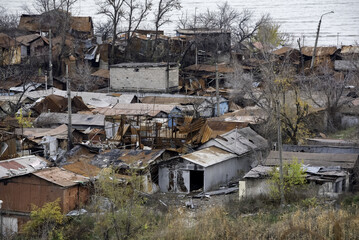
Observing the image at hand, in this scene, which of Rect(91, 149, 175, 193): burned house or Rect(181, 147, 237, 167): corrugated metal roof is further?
Rect(181, 147, 237, 167): corrugated metal roof

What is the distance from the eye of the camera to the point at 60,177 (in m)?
19.3

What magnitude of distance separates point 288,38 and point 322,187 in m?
40.7

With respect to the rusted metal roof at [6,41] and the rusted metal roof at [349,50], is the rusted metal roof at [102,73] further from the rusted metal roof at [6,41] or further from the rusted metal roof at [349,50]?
the rusted metal roof at [349,50]

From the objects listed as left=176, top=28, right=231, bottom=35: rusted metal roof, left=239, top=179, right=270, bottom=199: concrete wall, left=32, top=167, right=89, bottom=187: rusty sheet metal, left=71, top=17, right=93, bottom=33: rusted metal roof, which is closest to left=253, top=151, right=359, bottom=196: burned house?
left=239, top=179, right=270, bottom=199: concrete wall

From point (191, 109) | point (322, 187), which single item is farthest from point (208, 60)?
point (322, 187)

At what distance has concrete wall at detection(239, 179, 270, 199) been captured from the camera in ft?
63.2

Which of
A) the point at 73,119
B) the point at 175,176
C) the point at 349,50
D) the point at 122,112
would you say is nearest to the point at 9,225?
the point at 175,176

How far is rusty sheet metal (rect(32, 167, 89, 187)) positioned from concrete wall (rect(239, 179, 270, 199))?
491 cm

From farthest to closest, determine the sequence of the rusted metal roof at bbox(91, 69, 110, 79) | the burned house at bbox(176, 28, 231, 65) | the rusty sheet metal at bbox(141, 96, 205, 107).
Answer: the burned house at bbox(176, 28, 231, 65)
the rusted metal roof at bbox(91, 69, 110, 79)
the rusty sheet metal at bbox(141, 96, 205, 107)

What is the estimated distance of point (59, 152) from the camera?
2436cm

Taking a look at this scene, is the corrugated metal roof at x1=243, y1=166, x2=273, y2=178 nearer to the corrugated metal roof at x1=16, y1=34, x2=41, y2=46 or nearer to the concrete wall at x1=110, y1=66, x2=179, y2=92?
the concrete wall at x1=110, y1=66, x2=179, y2=92

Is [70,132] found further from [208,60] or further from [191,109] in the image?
[208,60]

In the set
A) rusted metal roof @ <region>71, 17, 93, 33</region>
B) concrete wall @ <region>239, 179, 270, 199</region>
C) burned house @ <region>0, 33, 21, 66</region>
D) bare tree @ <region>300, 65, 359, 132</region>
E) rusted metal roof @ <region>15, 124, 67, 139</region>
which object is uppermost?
rusted metal roof @ <region>71, 17, 93, 33</region>

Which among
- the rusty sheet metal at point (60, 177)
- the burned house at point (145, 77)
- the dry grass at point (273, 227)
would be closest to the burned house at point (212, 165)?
the rusty sheet metal at point (60, 177)
